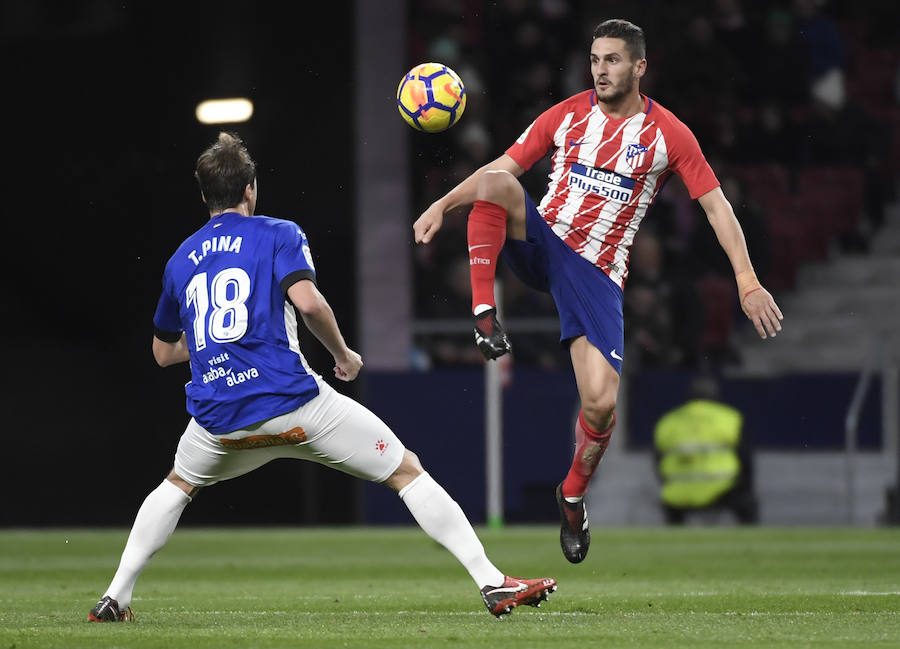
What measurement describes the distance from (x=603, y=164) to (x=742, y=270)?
0.93 metres

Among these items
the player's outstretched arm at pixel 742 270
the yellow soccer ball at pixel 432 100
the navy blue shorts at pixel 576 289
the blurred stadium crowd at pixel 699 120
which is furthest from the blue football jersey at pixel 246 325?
the blurred stadium crowd at pixel 699 120

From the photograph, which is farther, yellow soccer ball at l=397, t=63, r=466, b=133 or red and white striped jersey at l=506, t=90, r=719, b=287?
yellow soccer ball at l=397, t=63, r=466, b=133

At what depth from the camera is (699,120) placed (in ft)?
56.2

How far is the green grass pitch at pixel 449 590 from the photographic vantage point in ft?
18.5

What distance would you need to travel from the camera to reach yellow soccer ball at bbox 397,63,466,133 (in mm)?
7430

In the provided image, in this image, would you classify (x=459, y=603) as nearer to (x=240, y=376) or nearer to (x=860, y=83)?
(x=240, y=376)

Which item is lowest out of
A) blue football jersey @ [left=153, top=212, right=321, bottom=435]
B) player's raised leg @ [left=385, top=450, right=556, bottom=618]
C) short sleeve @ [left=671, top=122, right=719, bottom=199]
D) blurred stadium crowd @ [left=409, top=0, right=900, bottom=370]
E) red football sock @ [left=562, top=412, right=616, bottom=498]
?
Answer: player's raised leg @ [left=385, top=450, right=556, bottom=618]

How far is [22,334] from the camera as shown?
1680cm

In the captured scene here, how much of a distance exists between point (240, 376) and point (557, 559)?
5414 millimetres

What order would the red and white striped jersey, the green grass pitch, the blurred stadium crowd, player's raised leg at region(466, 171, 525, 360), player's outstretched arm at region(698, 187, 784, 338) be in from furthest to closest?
the blurred stadium crowd, the red and white striped jersey, player's raised leg at region(466, 171, 525, 360), player's outstretched arm at region(698, 187, 784, 338), the green grass pitch

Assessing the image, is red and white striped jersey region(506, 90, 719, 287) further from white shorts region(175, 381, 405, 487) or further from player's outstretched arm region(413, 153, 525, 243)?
white shorts region(175, 381, 405, 487)

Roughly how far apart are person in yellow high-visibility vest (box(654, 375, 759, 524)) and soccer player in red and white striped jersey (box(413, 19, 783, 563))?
7.17m

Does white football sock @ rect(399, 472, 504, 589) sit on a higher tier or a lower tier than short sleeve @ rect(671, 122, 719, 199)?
lower

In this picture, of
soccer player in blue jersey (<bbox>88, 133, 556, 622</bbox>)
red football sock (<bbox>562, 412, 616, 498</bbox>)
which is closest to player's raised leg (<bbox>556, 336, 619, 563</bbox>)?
red football sock (<bbox>562, 412, 616, 498</bbox>)
